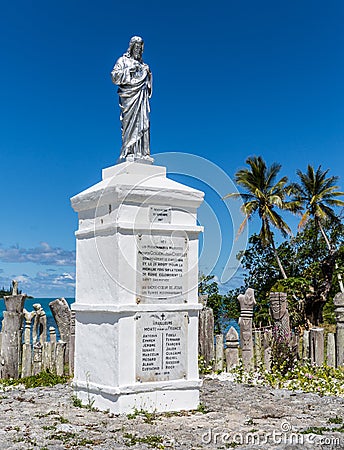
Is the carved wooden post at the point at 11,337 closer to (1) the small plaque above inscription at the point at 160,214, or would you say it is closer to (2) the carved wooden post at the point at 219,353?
(2) the carved wooden post at the point at 219,353

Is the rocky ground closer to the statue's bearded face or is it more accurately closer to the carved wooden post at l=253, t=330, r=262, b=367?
the carved wooden post at l=253, t=330, r=262, b=367

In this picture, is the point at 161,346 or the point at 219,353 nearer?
the point at 161,346

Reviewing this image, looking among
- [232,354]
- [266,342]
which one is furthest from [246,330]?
[232,354]

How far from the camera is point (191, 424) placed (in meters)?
7.41

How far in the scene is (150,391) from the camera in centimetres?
805

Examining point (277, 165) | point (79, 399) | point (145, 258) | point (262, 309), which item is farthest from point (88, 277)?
point (277, 165)

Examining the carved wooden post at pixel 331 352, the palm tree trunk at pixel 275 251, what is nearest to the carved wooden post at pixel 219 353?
the carved wooden post at pixel 331 352

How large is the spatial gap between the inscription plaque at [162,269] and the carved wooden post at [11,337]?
470 centimetres

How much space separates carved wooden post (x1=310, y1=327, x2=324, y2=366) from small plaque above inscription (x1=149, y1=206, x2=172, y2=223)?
16.9 ft

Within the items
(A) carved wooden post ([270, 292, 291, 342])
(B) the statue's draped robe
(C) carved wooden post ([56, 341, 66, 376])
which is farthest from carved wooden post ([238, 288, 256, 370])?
(B) the statue's draped robe

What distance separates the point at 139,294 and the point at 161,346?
749 millimetres

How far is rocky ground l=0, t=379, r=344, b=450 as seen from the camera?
6391 mm

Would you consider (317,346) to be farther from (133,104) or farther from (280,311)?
(133,104)

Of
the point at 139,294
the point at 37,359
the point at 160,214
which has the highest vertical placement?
the point at 160,214
